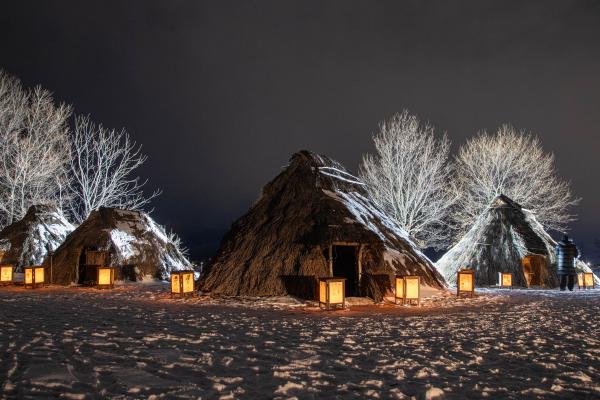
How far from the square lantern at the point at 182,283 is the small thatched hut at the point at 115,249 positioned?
692cm

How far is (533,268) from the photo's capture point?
70.9 feet

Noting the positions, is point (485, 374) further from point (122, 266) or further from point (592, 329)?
point (122, 266)

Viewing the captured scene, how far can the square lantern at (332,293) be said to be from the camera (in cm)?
1034

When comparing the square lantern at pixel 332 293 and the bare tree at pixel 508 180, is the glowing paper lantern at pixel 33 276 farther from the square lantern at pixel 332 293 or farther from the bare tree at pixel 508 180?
the bare tree at pixel 508 180

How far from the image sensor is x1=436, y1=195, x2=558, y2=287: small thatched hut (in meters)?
20.4

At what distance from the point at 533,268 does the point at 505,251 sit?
6.78 ft

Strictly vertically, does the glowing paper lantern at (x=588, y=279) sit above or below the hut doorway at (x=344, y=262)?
below

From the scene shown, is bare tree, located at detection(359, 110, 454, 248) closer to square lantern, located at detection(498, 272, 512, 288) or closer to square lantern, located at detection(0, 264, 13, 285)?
square lantern, located at detection(498, 272, 512, 288)

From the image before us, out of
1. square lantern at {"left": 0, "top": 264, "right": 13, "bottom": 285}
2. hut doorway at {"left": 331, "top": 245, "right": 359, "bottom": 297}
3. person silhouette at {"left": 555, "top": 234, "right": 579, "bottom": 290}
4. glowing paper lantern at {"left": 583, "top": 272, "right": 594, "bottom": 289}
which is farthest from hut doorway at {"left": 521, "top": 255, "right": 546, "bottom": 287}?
square lantern at {"left": 0, "top": 264, "right": 13, "bottom": 285}

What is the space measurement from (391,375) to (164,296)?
10102 mm

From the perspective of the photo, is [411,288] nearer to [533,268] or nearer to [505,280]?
[505,280]

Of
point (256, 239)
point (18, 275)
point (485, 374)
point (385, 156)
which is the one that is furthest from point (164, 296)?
point (385, 156)

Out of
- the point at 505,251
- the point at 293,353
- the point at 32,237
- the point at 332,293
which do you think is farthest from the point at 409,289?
the point at 32,237

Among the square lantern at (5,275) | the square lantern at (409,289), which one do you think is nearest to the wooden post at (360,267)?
the square lantern at (409,289)
